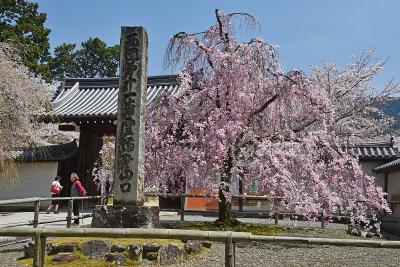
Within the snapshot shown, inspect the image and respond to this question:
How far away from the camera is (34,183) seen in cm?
2208

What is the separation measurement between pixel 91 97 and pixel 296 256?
16732mm

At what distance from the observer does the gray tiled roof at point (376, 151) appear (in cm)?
2194

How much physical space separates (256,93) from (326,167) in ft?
9.40

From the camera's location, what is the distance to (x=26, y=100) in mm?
15805

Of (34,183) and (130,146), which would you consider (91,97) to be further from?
(130,146)

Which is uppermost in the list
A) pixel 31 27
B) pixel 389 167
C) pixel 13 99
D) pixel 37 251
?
pixel 31 27

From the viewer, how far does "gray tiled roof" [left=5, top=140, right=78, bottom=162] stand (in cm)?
2158

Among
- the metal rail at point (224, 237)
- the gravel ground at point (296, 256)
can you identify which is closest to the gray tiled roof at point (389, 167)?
the gravel ground at point (296, 256)

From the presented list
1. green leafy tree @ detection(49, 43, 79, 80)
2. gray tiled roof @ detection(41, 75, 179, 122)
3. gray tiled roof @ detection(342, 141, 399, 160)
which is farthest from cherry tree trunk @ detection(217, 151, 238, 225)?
green leafy tree @ detection(49, 43, 79, 80)

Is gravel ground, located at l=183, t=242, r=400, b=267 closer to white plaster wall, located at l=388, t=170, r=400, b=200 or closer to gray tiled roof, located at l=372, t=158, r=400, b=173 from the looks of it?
gray tiled roof, located at l=372, t=158, r=400, b=173

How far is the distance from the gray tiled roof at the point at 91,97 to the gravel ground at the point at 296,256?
1031cm

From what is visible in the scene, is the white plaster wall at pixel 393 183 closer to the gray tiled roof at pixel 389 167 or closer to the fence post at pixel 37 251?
the gray tiled roof at pixel 389 167

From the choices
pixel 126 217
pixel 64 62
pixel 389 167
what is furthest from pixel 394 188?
pixel 64 62

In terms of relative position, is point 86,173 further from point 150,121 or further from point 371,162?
point 371,162
